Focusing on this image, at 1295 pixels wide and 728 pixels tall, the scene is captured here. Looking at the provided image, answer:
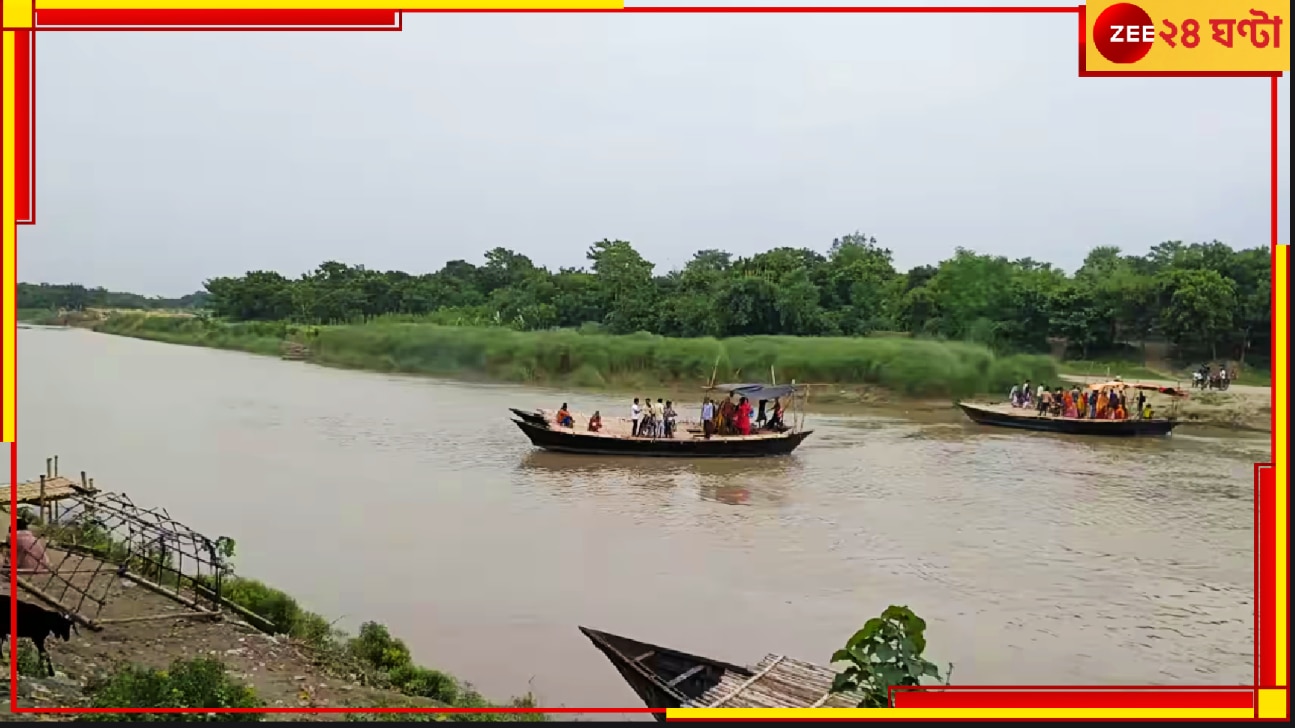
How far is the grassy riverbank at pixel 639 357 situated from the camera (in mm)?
15977

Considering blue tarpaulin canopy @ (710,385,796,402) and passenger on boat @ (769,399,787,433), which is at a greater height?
blue tarpaulin canopy @ (710,385,796,402)

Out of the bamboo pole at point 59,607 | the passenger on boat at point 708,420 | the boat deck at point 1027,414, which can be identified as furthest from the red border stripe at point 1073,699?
the boat deck at point 1027,414

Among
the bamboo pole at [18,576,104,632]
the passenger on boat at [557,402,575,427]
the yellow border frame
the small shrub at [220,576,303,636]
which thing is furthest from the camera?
the passenger on boat at [557,402,575,427]

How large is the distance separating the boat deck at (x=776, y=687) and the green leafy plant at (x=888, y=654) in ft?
1.08

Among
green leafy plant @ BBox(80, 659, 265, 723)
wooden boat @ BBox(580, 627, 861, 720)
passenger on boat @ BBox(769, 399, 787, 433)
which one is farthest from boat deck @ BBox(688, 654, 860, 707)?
passenger on boat @ BBox(769, 399, 787, 433)

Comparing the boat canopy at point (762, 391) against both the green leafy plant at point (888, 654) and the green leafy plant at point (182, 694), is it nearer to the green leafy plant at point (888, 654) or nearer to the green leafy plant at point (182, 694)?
the green leafy plant at point (888, 654)

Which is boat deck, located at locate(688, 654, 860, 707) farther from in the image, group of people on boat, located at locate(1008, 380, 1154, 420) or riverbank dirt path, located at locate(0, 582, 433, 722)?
group of people on boat, located at locate(1008, 380, 1154, 420)

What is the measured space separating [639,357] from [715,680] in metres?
11.8

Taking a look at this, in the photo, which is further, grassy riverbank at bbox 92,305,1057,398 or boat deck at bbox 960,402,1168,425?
grassy riverbank at bbox 92,305,1057,398

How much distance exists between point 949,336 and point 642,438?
796cm

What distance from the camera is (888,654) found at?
3117 millimetres

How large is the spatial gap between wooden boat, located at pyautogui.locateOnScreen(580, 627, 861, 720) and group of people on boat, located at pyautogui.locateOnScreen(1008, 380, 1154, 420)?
12.7 metres

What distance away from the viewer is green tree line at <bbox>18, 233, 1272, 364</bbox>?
1448cm

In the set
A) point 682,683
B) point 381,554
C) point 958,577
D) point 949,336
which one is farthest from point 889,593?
point 949,336
